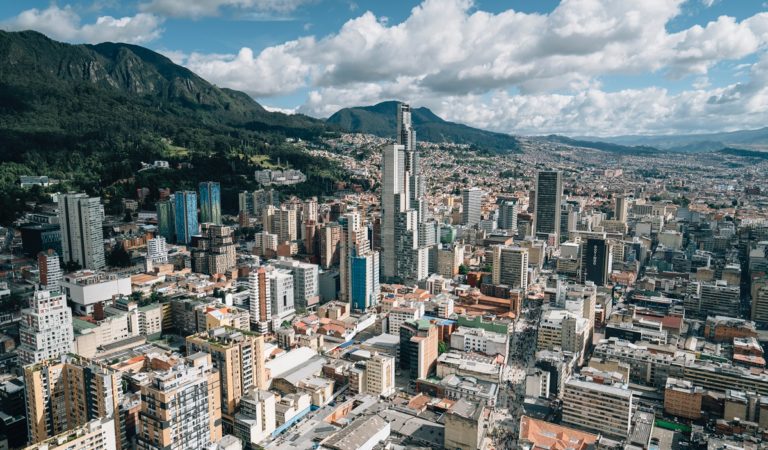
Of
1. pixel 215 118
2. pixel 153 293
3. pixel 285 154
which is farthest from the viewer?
pixel 215 118

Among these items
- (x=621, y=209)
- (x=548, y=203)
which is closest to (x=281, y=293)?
(x=548, y=203)

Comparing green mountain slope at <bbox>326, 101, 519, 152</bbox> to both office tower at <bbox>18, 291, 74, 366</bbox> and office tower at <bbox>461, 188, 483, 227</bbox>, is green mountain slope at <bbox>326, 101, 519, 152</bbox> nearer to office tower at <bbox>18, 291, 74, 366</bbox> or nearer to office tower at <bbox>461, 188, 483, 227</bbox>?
office tower at <bbox>461, 188, 483, 227</bbox>

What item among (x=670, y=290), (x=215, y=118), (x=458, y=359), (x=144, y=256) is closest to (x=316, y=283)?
(x=458, y=359)

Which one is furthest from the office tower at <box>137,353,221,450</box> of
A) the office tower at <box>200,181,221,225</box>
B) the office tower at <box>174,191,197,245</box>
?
the office tower at <box>200,181,221,225</box>

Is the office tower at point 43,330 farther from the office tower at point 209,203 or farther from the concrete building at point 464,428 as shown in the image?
the office tower at point 209,203

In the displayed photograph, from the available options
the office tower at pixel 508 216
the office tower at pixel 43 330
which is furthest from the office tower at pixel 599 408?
the office tower at pixel 508 216

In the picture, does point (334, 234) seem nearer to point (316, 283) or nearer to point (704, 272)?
point (316, 283)
